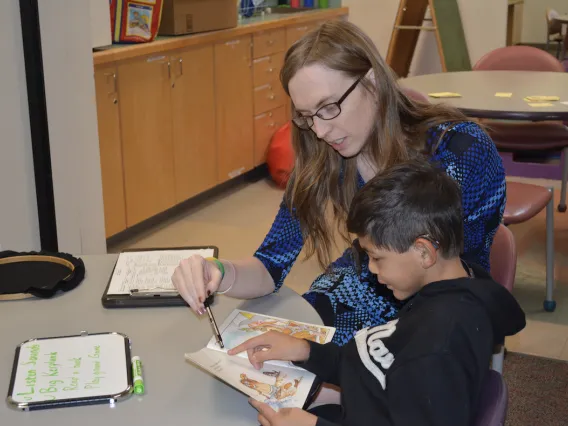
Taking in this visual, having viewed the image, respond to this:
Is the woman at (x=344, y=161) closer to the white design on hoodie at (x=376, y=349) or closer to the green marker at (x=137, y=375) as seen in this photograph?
the green marker at (x=137, y=375)

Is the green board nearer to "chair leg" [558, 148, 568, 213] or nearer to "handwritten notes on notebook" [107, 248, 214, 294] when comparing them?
"chair leg" [558, 148, 568, 213]

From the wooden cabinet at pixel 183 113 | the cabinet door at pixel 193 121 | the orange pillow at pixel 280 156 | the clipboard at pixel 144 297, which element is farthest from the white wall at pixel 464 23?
the clipboard at pixel 144 297

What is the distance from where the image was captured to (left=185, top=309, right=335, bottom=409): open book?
1.23 m

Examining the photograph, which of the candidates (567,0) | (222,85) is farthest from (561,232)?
(567,0)

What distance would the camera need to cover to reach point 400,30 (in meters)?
5.84

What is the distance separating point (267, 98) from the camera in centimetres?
498

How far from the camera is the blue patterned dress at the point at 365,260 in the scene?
1642mm

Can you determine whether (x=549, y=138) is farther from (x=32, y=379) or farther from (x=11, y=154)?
(x=32, y=379)

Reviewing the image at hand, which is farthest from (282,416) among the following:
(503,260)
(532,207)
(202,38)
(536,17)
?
(536,17)

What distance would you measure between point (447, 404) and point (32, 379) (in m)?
0.62

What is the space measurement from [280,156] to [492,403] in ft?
12.4

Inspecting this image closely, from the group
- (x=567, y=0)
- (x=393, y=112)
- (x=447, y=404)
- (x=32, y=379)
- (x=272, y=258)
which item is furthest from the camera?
(x=567, y=0)

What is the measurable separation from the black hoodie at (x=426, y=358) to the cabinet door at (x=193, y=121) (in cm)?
293

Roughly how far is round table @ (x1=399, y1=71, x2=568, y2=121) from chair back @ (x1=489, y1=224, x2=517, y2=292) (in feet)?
4.88
